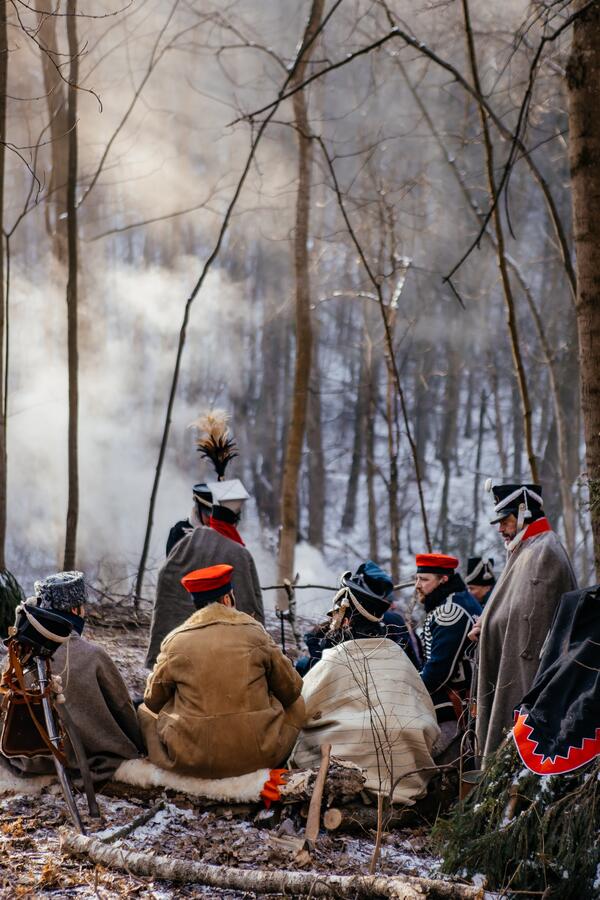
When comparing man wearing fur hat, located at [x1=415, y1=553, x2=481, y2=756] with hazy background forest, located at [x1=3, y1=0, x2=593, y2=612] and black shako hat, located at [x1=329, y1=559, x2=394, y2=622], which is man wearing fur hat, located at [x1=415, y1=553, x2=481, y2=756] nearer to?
black shako hat, located at [x1=329, y1=559, x2=394, y2=622]

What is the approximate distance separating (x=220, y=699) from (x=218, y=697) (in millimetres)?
16

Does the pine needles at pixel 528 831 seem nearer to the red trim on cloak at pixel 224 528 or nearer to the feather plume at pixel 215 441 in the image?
the red trim on cloak at pixel 224 528

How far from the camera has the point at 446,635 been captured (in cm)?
563

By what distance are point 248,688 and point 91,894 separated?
159cm

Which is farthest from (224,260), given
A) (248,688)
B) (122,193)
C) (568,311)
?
(248,688)

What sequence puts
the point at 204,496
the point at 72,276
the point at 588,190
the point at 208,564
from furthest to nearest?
the point at 72,276 → the point at 204,496 → the point at 208,564 → the point at 588,190

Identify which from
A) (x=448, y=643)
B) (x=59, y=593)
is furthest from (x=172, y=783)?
(x=448, y=643)

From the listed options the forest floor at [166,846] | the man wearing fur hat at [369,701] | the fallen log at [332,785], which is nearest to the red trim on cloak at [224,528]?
the man wearing fur hat at [369,701]

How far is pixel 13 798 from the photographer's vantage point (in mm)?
4875

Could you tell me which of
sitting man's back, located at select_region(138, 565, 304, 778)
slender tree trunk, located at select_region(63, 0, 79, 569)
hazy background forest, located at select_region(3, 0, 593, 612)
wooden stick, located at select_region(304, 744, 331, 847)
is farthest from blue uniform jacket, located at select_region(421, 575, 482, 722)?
hazy background forest, located at select_region(3, 0, 593, 612)

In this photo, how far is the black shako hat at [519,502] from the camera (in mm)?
5152

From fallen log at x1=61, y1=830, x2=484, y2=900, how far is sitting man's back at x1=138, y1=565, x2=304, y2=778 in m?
0.97

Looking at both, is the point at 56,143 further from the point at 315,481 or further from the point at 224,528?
the point at 315,481

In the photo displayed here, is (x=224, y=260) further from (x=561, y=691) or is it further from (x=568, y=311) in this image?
(x=561, y=691)
